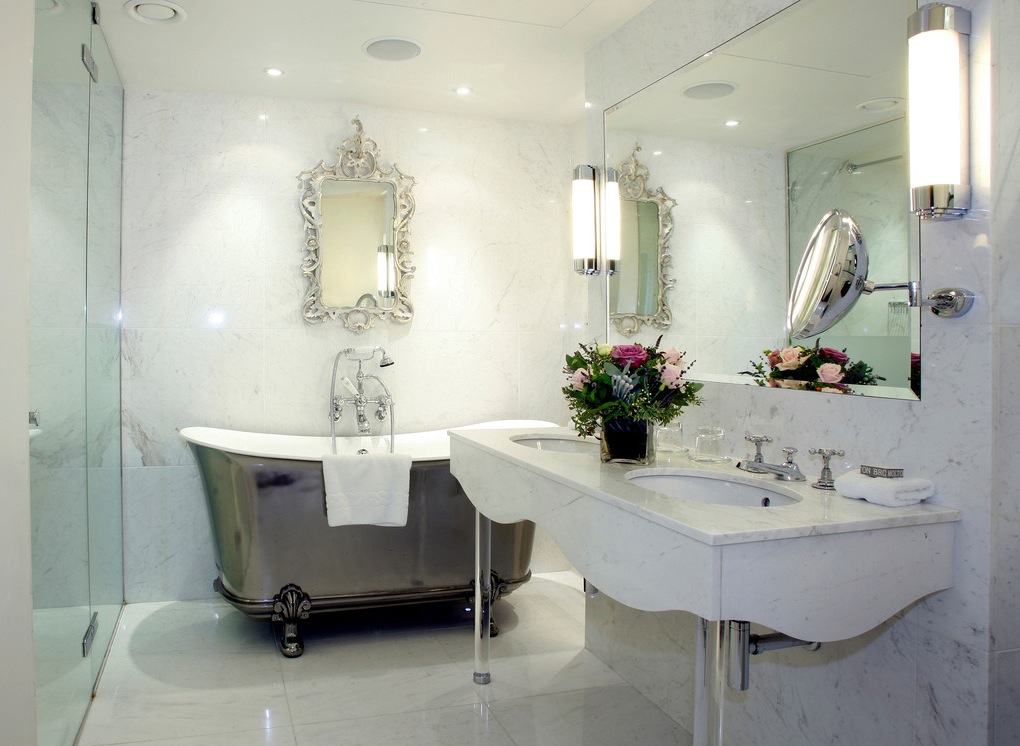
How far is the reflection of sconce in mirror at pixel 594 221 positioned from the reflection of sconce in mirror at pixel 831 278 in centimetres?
108

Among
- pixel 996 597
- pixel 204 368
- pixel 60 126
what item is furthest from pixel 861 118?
pixel 204 368

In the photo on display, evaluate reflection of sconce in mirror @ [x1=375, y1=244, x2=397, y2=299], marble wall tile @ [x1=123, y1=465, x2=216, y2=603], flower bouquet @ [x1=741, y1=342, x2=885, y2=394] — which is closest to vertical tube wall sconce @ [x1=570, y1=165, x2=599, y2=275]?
flower bouquet @ [x1=741, y1=342, x2=885, y2=394]

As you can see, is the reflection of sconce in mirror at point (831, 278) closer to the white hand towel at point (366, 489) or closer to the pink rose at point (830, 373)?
the pink rose at point (830, 373)

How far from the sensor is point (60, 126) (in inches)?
86.3

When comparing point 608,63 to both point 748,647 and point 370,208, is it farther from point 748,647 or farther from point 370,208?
point 748,647

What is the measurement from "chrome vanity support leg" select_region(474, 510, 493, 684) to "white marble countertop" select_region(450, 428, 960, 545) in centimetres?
69

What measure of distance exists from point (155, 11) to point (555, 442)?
6.57 ft

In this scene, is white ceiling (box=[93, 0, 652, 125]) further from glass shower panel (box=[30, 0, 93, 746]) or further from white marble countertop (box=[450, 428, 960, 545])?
white marble countertop (box=[450, 428, 960, 545])

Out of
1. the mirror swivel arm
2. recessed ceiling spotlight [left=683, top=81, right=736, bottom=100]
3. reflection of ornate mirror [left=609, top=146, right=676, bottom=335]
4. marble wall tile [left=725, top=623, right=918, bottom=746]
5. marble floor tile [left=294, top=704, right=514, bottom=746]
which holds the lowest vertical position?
marble floor tile [left=294, top=704, right=514, bottom=746]

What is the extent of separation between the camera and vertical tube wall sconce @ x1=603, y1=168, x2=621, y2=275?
9.01 feet

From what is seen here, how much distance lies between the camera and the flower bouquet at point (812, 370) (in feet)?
5.83

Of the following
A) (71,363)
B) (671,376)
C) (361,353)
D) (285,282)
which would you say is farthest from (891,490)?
(285,282)

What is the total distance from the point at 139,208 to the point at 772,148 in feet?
9.09

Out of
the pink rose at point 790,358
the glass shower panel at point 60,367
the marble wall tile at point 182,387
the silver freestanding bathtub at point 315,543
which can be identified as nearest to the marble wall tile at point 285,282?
the marble wall tile at point 182,387
